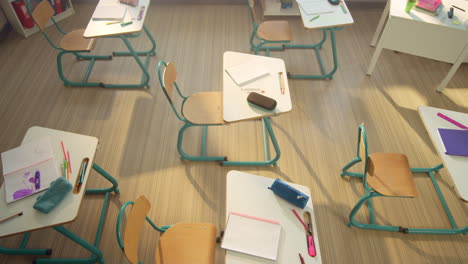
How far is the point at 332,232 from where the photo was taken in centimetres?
234

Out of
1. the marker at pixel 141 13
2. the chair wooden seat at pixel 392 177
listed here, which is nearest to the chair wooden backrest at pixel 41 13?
the marker at pixel 141 13

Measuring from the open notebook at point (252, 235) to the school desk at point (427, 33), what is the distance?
7.92 feet

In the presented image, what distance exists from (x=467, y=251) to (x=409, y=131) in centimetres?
111

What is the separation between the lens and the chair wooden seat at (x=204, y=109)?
2418 mm

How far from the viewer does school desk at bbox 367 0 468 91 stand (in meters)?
2.83

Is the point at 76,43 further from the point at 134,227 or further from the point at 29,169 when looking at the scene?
the point at 134,227

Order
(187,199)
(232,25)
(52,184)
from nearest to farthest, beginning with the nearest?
(52,184), (187,199), (232,25)

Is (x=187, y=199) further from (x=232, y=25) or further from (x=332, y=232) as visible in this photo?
(x=232, y=25)

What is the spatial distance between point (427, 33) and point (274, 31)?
1.44m

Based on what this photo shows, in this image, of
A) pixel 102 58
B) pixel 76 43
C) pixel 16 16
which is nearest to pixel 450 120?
pixel 76 43

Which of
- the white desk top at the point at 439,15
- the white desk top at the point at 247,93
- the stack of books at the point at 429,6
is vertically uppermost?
the stack of books at the point at 429,6

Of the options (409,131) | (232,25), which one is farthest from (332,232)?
(232,25)

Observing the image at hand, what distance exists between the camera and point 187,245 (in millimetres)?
1814

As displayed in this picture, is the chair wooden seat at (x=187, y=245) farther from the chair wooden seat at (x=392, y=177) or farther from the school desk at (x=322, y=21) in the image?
the school desk at (x=322, y=21)
